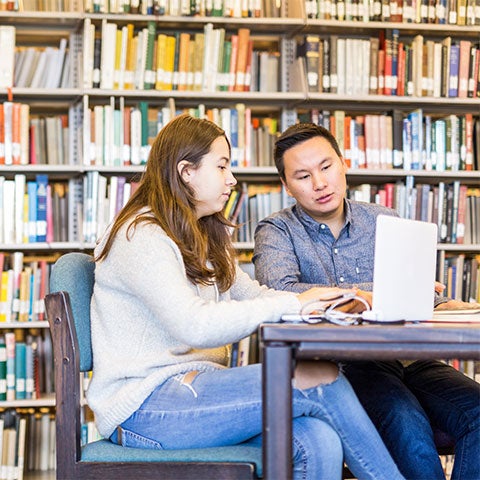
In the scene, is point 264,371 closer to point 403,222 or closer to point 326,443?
point 326,443

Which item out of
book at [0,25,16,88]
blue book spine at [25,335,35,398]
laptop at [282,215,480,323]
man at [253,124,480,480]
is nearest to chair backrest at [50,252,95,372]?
laptop at [282,215,480,323]

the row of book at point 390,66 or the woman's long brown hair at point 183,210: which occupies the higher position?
the row of book at point 390,66

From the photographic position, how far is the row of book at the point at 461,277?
12.3ft

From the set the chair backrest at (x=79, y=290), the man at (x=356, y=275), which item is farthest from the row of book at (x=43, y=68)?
the chair backrest at (x=79, y=290)

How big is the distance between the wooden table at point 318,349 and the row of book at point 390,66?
2.50m

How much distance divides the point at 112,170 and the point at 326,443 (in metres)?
2.26

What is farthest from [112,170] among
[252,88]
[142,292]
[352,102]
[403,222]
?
[403,222]

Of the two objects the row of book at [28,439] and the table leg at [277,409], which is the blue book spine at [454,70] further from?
the table leg at [277,409]

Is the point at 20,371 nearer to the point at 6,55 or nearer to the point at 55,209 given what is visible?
the point at 55,209

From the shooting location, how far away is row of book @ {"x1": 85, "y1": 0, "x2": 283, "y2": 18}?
11.8ft

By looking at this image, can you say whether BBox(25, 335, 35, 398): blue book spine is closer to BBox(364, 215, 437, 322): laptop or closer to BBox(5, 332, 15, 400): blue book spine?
BBox(5, 332, 15, 400): blue book spine

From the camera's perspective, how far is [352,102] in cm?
378

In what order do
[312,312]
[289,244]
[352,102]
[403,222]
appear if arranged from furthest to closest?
[352,102] < [289,244] < [312,312] < [403,222]

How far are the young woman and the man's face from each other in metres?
0.50
